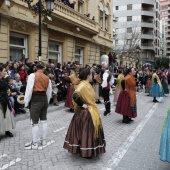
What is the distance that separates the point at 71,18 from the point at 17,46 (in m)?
5.74

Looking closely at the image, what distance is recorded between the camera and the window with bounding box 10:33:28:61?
47.4 ft

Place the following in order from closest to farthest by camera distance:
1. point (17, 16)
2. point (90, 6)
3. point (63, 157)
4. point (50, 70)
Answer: point (63, 157) < point (50, 70) < point (17, 16) < point (90, 6)

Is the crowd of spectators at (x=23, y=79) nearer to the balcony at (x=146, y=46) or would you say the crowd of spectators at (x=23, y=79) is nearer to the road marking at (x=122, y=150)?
the road marking at (x=122, y=150)

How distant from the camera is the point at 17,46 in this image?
48.5 feet

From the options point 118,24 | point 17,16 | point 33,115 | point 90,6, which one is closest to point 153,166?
point 33,115

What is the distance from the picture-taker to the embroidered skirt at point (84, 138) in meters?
5.15

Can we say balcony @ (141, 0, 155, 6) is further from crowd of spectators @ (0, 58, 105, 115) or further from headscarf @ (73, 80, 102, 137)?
headscarf @ (73, 80, 102, 137)

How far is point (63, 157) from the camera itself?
18.0 feet

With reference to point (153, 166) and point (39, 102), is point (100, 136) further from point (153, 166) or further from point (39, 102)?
point (39, 102)

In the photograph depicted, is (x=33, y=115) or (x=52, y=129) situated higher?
(x=33, y=115)

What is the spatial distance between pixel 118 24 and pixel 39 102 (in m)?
64.4

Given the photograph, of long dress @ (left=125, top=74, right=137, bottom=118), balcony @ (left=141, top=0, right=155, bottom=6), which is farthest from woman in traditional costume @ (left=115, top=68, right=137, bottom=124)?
balcony @ (left=141, top=0, right=155, bottom=6)

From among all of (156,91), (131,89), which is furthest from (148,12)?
(131,89)

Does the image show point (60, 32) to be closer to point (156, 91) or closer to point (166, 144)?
point (156, 91)
